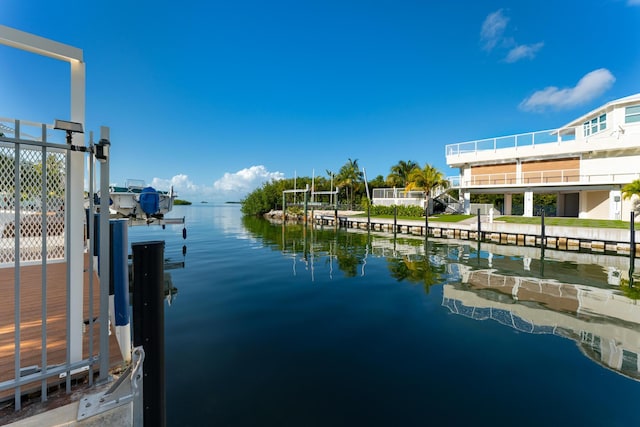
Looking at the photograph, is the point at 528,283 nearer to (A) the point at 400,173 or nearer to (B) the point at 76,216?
(B) the point at 76,216

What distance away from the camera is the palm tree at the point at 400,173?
48.3 metres

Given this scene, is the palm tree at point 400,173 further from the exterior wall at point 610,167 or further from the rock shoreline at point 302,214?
the exterior wall at point 610,167

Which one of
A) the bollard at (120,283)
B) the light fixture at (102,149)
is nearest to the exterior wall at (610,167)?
the bollard at (120,283)

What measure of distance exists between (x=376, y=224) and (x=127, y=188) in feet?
76.2

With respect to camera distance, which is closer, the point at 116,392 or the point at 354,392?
the point at 116,392

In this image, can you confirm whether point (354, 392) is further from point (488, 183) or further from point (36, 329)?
point (488, 183)

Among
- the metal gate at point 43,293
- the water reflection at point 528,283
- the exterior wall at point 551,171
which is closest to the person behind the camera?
the metal gate at point 43,293

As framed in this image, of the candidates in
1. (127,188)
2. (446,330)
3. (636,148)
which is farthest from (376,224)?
(446,330)

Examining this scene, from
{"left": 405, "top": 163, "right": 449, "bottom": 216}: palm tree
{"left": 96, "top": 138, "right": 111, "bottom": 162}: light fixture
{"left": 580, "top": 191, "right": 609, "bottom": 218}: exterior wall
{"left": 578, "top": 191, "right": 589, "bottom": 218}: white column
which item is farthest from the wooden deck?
{"left": 578, "top": 191, "right": 589, "bottom": 218}: white column

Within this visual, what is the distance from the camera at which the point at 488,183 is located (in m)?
30.2

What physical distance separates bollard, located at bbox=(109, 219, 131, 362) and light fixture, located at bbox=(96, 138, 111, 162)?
1.21 meters

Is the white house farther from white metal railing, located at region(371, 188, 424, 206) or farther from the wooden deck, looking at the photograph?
the wooden deck

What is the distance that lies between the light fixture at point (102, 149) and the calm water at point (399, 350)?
10.3 ft

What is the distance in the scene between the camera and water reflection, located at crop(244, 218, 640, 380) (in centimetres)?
668
